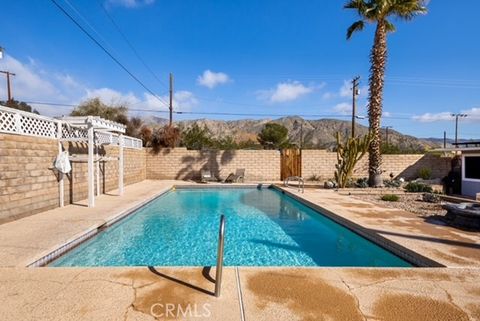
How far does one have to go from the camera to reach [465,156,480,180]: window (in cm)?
966

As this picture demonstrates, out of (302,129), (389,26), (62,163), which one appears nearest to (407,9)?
(389,26)

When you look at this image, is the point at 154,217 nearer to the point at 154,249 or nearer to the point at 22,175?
the point at 154,249

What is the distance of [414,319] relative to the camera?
2.42m

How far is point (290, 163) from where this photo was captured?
16.1m

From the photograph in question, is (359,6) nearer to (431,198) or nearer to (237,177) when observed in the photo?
(431,198)

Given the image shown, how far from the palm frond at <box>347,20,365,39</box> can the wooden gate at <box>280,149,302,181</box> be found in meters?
6.26

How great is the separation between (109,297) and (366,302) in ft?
7.96

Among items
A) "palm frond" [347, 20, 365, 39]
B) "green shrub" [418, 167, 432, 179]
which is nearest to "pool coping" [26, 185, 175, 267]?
"palm frond" [347, 20, 365, 39]

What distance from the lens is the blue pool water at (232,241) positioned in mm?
4695

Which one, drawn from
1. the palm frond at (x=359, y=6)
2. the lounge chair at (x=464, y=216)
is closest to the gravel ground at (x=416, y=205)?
the lounge chair at (x=464, y=216)

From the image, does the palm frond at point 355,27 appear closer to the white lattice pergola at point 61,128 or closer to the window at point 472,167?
the window at point 472,167

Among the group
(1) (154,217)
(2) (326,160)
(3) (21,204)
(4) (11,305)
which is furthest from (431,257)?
(2) (326,160)

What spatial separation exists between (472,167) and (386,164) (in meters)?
5.98

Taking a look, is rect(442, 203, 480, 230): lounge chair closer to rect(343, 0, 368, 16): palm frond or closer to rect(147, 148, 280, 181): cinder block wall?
rect(343, 0, 368, 16): palm frond
